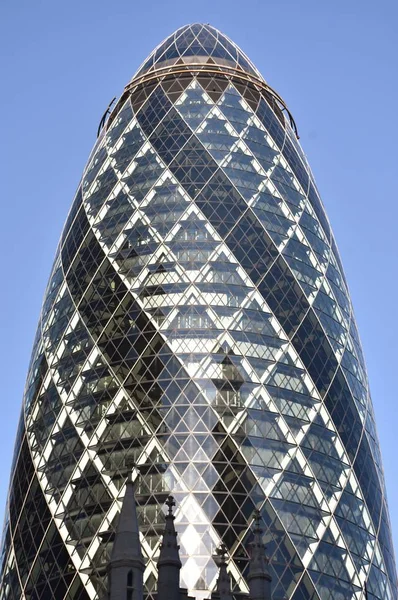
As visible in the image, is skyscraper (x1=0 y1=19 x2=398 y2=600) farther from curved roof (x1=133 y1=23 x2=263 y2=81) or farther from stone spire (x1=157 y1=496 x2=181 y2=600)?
curved roof (x1=133 y1=23 x2=263 y2=81)

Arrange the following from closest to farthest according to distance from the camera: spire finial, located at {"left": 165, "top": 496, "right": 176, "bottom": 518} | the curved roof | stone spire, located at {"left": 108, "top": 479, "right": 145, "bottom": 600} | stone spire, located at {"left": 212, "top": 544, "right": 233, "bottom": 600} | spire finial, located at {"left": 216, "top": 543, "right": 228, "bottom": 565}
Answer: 1. stone spire, located at {"left": 108, "top": 479, "right": 145, "bottom": 600}
2. stone spire, located at {"left": 212, "top": 544, "right": 233, "bottom": 600}
3. spire finial, located at {"left": 165, "top": 496, "right": 176, "bottom": 518}
4. spire finial, located at {"left": 216, "top": 543, "right": 228, "bottom": 565}
5. the curved roof

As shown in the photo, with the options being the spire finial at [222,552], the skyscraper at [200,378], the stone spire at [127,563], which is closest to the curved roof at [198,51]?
the skyscraper at [200,378]

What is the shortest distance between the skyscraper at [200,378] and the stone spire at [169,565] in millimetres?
1864

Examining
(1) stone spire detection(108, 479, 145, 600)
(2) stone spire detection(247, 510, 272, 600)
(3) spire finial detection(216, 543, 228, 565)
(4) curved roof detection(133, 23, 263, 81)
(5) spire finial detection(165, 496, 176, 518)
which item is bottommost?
(1) stone spire detection(108, 479, 145, 600)

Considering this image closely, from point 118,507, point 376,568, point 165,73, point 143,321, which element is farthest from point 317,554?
point 165,73

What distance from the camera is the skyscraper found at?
126 feet

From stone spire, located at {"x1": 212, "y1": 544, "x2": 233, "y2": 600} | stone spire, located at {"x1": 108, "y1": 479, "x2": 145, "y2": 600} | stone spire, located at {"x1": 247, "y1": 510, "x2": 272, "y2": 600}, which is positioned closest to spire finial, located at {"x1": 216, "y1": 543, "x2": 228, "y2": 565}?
stone spire, located at {"x1": 212, "y1": 544, "x2": 233, "y2": 600}

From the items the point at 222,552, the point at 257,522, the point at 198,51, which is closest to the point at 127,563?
the point at 222,552

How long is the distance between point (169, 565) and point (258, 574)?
2.65 meters

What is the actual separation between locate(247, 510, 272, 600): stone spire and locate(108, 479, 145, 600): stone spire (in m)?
3.94

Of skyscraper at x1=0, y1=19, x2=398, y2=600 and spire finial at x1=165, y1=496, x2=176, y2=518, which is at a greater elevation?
skyscraper at x1=0, y1=19, x2=398, y2=600

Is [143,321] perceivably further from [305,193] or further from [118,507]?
[305,193]

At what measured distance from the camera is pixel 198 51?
51.2 meters

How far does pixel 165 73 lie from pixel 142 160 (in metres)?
5.48
